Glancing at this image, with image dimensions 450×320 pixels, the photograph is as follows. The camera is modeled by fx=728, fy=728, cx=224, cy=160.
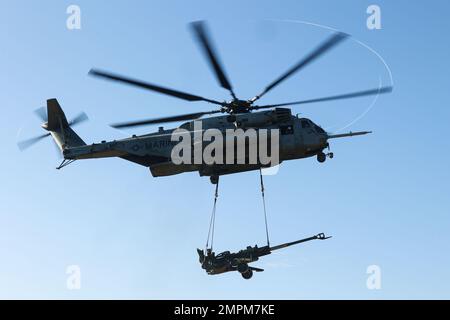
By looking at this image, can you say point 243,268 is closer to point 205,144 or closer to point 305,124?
point 205,144

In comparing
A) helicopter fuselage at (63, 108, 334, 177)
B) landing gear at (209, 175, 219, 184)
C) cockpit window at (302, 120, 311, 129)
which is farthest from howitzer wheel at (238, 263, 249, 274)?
cockpit window at (302, 120, 311, 129)

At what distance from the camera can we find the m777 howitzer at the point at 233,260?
4028 cm

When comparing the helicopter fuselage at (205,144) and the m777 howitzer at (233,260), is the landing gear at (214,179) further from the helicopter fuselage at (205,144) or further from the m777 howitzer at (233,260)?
the m777 howitzer at (233,260)

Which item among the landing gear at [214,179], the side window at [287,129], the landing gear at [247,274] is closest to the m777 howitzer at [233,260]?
the landing gear at [247,274]

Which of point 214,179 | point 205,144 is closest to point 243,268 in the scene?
point 214,179

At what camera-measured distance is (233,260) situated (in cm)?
4050

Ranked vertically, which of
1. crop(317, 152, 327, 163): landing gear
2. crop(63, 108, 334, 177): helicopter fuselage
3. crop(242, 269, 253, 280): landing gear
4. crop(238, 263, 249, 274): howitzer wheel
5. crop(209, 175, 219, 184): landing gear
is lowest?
crop(242, 269, 253, 280): landing gear

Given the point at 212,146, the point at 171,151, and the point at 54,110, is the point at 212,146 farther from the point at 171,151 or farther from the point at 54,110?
the point at 54,110

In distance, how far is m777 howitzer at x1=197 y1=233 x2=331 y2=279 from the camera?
1586 inches

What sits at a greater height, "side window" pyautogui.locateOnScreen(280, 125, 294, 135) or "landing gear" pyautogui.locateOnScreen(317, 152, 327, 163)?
"side window" pyautogui.locateOnScreen(280, 125, 294, 135)

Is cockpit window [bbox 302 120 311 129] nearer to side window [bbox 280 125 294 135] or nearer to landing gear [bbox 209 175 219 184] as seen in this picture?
side window [bbox 280 125 294 135]

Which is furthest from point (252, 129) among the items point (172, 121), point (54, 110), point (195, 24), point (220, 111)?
point (54, 110)

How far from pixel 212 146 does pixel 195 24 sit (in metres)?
9.71
